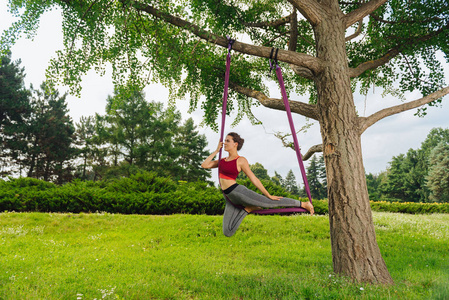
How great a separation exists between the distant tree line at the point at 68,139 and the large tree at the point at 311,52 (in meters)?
24.2

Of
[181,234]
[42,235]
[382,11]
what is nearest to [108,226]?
[42,235]

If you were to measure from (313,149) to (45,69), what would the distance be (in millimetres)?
6800

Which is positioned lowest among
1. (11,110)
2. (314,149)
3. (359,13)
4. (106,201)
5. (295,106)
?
(106,201)

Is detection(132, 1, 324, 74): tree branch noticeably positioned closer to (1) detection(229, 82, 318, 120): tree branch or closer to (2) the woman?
(1) detection(229, 82, 318, 120): tree branch

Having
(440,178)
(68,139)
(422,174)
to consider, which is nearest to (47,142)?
(68,139)

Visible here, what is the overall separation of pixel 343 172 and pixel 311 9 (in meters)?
3.54

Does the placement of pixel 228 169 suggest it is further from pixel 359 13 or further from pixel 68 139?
pixel 68 139

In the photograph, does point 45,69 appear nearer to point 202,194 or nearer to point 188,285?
point 188,285

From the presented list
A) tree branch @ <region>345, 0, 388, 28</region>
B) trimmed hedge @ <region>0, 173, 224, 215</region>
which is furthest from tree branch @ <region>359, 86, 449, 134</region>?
trimmed hedge @ <region>0, 173, 224, 215</region>

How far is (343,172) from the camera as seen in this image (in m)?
5.36

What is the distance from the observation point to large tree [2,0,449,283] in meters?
5.32

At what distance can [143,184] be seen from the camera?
46.4 ft

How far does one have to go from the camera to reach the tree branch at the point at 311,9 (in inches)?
238

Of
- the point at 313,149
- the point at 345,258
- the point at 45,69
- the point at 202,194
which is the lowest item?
the point at 345,258
